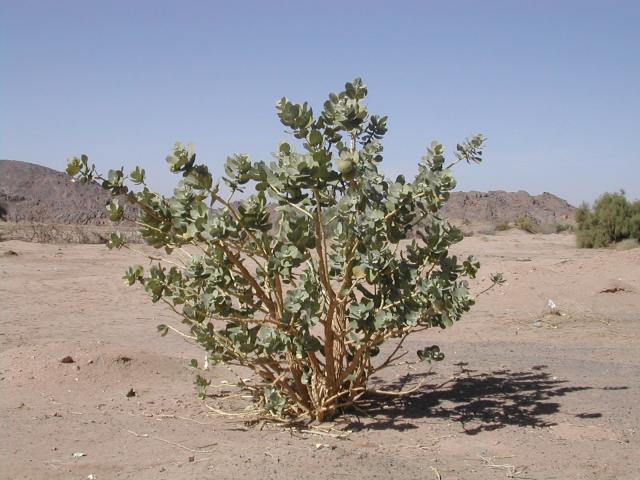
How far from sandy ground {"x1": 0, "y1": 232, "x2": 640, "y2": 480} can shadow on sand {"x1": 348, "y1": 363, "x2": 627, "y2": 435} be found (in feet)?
0.06

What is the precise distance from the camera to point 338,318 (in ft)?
18.7

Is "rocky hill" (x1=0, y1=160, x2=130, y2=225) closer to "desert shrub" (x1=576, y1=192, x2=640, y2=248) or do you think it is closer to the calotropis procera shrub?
"desert shrub" (x1=576, y1=192, x2=640, y2=248)

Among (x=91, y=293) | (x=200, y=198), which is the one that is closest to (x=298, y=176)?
(x=200, y=198)

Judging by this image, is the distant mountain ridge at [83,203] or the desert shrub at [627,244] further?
the distant mountain ridge at [83,203]

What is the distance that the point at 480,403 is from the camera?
6551 mm

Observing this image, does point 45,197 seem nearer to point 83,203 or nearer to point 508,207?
point 83,203

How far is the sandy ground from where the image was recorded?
15.6 ft

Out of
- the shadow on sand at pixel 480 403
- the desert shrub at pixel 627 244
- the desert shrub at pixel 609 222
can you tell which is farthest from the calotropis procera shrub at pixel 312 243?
the desert shrub at pixel 609 222

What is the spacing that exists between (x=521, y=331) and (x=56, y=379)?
21.7 feet

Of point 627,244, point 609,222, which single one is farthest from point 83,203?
point 627,244

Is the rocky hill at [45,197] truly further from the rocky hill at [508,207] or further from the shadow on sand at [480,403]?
the shadow on sand at [480,403]

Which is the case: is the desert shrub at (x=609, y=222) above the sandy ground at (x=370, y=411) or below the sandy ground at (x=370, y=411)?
above

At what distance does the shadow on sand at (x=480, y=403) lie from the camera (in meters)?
5.95

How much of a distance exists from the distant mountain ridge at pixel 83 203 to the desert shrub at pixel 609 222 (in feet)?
79.8
